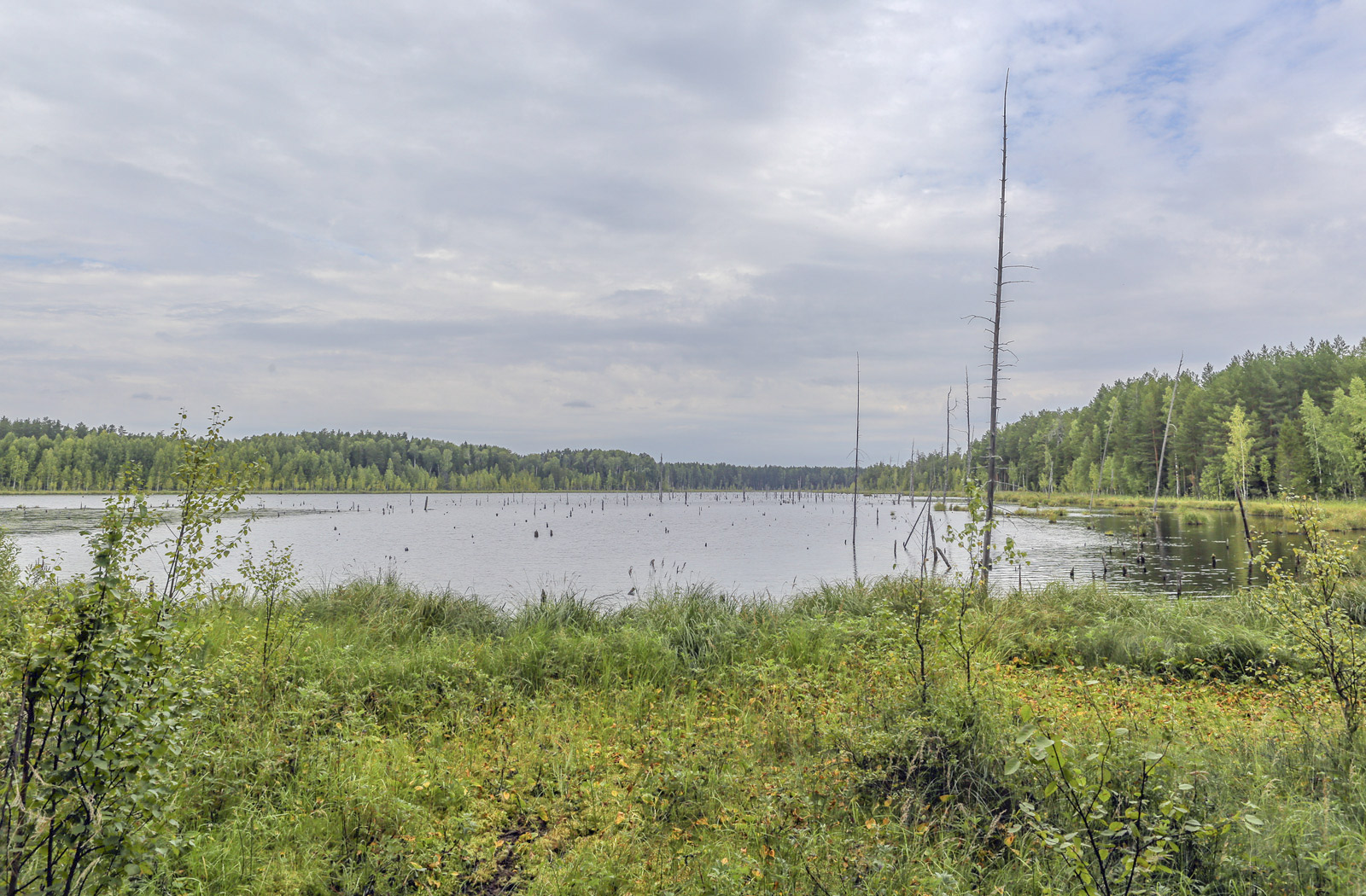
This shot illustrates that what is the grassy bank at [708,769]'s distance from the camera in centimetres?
446

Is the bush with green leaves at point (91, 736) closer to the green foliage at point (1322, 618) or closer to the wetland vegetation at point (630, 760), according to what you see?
the wetland vegetation at point (630, 760)

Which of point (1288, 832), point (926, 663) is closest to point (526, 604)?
point (926, 663)

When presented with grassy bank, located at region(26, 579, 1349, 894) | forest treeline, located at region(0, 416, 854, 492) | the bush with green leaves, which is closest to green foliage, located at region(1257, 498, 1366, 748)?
grassy bank, located at region(26, 579, 1349, 894)

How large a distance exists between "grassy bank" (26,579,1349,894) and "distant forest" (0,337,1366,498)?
2708 millimetres

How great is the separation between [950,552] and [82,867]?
39114mm

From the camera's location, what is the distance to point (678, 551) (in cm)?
3922

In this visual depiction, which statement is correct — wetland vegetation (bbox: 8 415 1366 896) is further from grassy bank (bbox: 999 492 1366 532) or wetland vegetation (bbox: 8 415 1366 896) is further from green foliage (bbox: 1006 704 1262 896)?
grassy bank (bbox: 999 492 1366 532)

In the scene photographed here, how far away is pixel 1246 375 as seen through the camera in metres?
71.6

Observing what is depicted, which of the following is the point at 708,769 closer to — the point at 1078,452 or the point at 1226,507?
the point at 1226,507

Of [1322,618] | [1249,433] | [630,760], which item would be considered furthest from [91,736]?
[1249,433]

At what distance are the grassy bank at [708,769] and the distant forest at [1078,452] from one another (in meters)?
2.71

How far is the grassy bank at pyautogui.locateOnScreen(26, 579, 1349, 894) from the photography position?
4.46 m

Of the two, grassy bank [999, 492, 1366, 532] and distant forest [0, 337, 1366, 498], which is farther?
distant forest [0, 337, 1366, 498]

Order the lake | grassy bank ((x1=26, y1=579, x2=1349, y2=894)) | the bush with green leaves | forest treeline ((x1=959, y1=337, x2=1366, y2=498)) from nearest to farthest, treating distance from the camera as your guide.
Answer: the bush with green leaves, grassy bank ((x1=26, y1=579, x2=1349, y2=894)), the lake, forest treeline ((x1=959, y1=337, x2=1366, y2=498))
